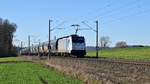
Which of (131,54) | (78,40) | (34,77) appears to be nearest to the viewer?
(34,77)

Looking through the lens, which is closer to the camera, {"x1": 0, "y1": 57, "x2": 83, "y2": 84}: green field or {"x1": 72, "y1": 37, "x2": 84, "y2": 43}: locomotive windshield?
{"x1": 0, "y1": 57, "x2": 83, "y2": 84}: green field

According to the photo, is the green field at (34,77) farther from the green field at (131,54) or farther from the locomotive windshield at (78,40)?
the locomotive windshield at (78,40)

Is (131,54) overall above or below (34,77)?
above

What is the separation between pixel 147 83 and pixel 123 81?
6.21 feet

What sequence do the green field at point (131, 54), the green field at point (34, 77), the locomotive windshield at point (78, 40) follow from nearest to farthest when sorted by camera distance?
the green field at point (34, 77)
the green field at point (131, 54)
the locomotive windshield at point (78, 40)

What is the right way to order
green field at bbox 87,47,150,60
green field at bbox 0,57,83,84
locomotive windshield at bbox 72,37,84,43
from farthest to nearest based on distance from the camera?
locomotive windshield at bbox 72,37,84,43 < green field at bbox 87,47,150,60 < green field at bbox 0,57,83,84

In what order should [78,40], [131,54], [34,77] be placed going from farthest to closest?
[131,54] → [78,40] → [34,77]

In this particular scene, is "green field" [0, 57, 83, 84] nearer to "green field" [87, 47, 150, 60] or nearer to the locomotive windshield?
"green field" [87, 47, 150, 60]

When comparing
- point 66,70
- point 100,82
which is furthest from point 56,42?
point 100,82

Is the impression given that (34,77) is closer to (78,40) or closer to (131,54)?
(78,40)

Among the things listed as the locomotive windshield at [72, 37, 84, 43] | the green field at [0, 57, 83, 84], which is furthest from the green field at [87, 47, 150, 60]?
the green field at [0, 57, 83, 84]

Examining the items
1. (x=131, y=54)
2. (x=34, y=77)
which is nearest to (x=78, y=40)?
(x=131, y=54)

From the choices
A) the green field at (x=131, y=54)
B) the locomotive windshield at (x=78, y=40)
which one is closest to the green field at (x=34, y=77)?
the green field at (x=131, y=54)

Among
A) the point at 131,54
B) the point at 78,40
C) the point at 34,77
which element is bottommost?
the point at 34,77
